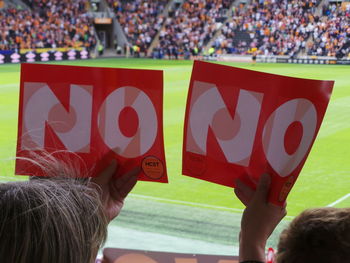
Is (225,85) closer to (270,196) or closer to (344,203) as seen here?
(270,196)

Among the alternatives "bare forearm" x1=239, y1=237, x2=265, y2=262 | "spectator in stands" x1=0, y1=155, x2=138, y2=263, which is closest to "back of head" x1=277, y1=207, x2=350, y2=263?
"bare forearm" x1=239, y1=237, x2=265, y2=262

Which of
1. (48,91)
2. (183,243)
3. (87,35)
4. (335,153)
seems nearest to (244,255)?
(48,91)

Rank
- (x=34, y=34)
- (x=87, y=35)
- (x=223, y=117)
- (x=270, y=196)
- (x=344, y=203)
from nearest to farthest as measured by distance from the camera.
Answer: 1. (x=270, y=196)
2. (x=223, y=117)
3. (x=344, y=203)
4. (x=34, y=34)
5. (x=87, y=35)

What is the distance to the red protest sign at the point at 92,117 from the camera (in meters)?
2.17

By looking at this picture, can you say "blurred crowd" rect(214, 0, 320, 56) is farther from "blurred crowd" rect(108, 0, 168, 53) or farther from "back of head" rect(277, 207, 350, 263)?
"back of head" rect(277, 207, 350, 263)

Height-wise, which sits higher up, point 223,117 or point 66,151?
point 223,117

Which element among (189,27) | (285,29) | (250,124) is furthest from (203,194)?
(189,27)

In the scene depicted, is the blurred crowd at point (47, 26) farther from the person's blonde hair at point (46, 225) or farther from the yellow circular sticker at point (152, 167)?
the person's blonde hair at point (46, 225)

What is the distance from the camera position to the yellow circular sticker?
221 centimetres

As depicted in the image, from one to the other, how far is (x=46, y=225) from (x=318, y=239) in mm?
672

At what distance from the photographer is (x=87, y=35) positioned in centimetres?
3731

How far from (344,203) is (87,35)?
32781mm

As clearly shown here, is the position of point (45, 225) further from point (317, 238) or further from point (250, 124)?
point (250, 124)

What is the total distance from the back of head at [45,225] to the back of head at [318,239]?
50cm
